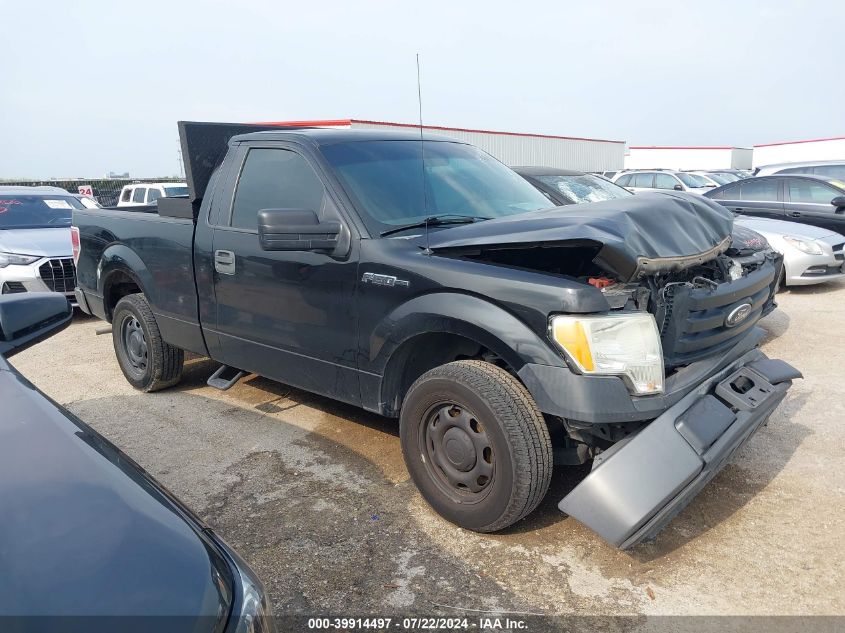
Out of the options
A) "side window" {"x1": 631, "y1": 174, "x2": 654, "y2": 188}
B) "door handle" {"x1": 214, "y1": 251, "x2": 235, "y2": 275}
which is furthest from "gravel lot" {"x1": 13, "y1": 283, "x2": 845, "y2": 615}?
"side window" {"x1": 631, "y1": 174, "x2": 654, "y2": 188}

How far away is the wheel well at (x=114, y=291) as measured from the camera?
17.8ft

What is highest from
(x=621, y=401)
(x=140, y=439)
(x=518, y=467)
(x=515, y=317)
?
(x=515, y=317)

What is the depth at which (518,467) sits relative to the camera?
2852 millimetres

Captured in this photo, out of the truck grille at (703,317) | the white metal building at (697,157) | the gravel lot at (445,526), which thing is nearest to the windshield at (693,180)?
the gravel lot at (445,526)

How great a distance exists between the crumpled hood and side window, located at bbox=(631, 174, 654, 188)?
42.8 ft

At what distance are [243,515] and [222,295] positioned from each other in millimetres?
1488

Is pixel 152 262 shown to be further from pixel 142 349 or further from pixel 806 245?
pixel 806 245

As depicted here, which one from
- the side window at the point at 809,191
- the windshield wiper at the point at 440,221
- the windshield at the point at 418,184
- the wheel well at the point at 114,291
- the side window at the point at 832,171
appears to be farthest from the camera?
the side window at the point at 832,171

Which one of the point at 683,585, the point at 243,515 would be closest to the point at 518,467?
the point at 683,585

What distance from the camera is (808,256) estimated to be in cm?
794

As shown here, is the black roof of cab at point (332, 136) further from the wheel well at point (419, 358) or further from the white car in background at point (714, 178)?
the white car in background at point (714, 178)

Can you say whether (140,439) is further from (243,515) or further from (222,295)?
(243,515)

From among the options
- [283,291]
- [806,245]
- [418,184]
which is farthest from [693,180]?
[283,291]

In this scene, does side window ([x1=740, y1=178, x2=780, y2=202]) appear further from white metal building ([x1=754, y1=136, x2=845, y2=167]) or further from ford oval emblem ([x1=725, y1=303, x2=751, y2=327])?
white metal building ([x1=754, y1=136, x2=845, y2=167])
